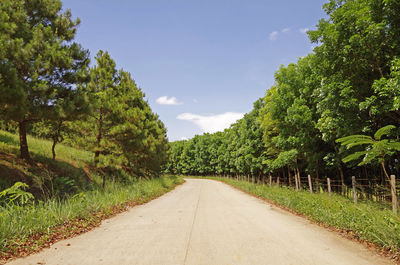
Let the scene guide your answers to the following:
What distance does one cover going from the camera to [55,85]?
37.2 ft

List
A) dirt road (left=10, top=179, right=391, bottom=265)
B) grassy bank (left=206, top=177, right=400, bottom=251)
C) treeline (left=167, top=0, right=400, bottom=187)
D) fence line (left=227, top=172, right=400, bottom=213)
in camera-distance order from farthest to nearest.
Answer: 1. treeline (left=167, top=0, right=400, bottom=187)
2. fence line (left=227, top=172, right=400, bottom=213)
3. grassy bank (left=206, top=177, right=400, bottom=251)
4. dirt road (left=10, top=179, right=391, bottom=265)

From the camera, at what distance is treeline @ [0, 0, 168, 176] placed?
9055mm

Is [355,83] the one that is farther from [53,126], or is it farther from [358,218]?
[53,126]

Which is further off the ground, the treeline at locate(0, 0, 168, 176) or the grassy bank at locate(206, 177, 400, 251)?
the treeline at locate(0, 0, 168, 176)

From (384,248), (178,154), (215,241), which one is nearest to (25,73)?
(215,241)

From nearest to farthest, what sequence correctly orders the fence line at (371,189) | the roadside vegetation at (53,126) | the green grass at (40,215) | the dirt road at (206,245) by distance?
the dirt road at (206,245), the green grass at (40,215), the roadside vegetation at (53,126), the fence line at (371,189)

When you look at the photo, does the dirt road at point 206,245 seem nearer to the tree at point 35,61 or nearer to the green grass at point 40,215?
the green grass at point 40,215

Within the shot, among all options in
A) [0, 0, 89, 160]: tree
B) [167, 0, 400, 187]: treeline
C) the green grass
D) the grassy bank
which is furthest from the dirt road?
[0, 0, 89, 160]: tree

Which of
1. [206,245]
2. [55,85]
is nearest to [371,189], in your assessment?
[206,245]

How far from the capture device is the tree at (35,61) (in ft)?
28.6

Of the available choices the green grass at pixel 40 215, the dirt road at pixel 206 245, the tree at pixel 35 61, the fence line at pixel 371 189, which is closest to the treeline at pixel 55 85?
the tree at pixel 35 61

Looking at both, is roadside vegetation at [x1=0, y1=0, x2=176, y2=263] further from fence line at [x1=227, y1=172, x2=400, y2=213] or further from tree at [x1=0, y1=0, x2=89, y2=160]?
fence line at [x1=227, y1=172, x2=400, y2=213]

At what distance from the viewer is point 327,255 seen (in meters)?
4.92

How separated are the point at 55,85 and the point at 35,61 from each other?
1485 millimetres
